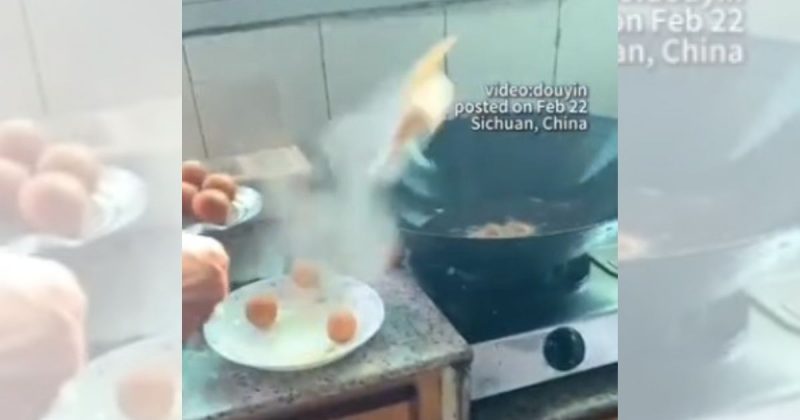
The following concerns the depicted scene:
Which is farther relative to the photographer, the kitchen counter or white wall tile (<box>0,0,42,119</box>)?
the kitchen counter

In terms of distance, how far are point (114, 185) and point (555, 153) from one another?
0.38 metres

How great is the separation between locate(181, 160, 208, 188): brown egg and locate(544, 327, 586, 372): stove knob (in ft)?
1.09

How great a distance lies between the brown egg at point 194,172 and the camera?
0.96m

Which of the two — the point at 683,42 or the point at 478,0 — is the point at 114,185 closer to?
the point at 478,0

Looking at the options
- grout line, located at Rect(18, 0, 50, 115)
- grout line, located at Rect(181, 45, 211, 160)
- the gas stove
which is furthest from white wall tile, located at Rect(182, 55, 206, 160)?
the gas stove

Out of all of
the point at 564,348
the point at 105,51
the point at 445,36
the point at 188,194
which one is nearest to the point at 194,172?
the point at 188,194

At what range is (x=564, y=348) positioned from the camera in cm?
103

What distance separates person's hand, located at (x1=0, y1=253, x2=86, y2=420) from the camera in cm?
92

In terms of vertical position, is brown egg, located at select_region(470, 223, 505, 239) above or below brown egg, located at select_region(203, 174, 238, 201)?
below

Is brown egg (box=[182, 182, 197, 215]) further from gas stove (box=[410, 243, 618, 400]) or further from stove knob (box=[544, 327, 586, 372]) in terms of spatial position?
stove knob (box=[544, 327, 586, 372])

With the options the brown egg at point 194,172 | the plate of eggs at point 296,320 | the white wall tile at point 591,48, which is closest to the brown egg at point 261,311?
the plate of eggs at point 296,320

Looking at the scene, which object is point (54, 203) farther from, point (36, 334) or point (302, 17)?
point (302, 17)

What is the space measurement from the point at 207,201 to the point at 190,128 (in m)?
0.06

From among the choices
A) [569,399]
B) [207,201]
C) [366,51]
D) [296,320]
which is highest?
[366,51]
